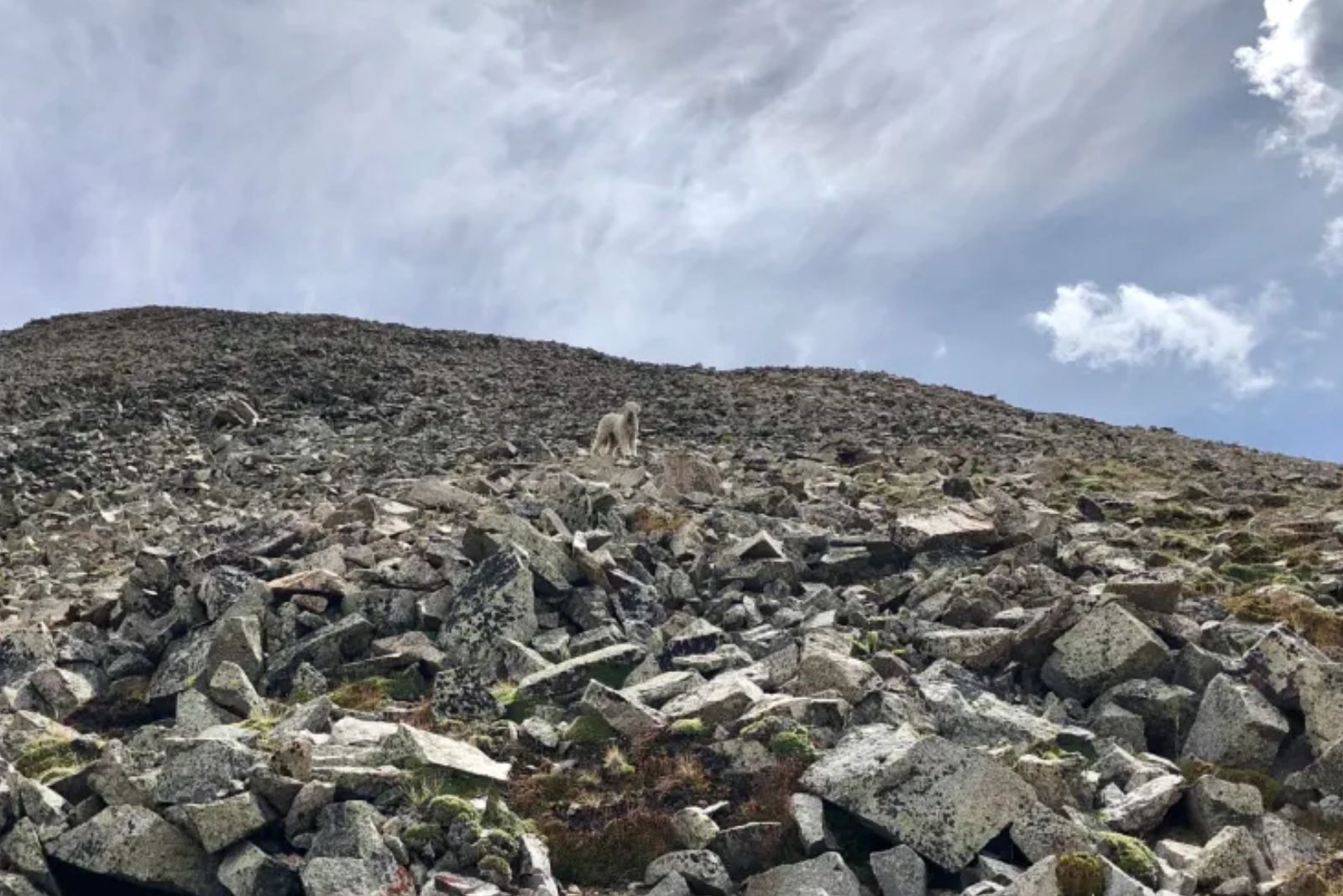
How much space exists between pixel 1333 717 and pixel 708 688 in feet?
14.7

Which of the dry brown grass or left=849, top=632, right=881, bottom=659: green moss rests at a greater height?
the dry brown grass

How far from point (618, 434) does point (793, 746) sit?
15.0 metres

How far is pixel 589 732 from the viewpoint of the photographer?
8.69 metres

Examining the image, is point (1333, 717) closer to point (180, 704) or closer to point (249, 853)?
point (249, 853)

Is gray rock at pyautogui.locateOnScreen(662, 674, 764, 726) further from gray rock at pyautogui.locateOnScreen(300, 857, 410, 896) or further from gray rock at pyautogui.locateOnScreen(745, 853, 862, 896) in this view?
gray rock at pyautogui.locateOnScreen(300, 857, 410, 896)

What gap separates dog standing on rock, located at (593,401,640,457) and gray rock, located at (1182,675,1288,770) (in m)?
15.0

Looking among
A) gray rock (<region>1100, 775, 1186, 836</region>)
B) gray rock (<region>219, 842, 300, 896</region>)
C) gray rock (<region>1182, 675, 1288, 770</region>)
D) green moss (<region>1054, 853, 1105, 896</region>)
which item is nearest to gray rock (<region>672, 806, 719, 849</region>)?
green moss (<region>1054, 853, 1105, 896</region>)

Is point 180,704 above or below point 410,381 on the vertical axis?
below

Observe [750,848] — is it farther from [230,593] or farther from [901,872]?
[230,593]

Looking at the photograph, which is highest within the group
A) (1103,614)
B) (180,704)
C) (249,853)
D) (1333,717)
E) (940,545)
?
(940,545)

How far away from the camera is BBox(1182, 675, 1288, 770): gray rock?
8.19 metres

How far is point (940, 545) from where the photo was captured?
13.3 meters

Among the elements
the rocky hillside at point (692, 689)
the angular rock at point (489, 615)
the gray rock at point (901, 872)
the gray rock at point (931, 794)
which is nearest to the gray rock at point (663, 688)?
the rocky hillside at point (692, 689)

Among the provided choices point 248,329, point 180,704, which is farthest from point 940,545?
point 248,329
